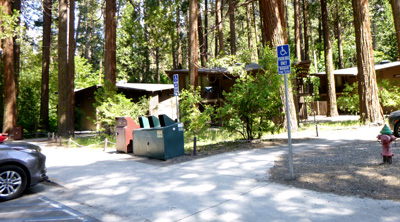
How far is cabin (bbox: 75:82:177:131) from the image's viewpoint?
2816 centimetres

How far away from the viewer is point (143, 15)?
25.4m

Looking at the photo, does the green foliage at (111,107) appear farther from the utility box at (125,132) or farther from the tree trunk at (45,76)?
the tree trunk at (45,76)

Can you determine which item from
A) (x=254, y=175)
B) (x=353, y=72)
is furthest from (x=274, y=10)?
(x=353, y=72)

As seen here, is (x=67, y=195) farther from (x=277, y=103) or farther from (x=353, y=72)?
(x=353, y=72)

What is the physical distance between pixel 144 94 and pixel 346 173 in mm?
24543

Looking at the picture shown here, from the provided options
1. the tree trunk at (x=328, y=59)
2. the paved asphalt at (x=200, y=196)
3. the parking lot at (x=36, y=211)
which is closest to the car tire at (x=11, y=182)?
the parking lot at (x=36, y=211)

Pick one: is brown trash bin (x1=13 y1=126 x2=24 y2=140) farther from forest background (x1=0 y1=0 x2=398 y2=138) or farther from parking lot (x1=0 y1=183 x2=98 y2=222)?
parking lot (x1=0 y1=183 x2=98 y2=222)

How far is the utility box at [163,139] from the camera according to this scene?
967 cm

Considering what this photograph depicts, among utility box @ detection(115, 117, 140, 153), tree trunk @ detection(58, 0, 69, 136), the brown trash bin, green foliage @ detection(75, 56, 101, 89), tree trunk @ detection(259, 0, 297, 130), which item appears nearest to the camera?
utility box @ detection(115, 117, 140, 153)

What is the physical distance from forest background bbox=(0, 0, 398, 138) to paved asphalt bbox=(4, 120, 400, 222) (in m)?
8.22

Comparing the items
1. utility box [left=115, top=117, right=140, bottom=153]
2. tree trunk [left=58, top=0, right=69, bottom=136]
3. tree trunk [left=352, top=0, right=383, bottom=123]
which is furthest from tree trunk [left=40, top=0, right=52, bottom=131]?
tree trunk [left=352, top=0, right=383, bottom=123]

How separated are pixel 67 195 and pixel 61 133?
16825 millimetres

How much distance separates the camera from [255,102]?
1167 cm

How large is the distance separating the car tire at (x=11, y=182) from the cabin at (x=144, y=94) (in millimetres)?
19686
